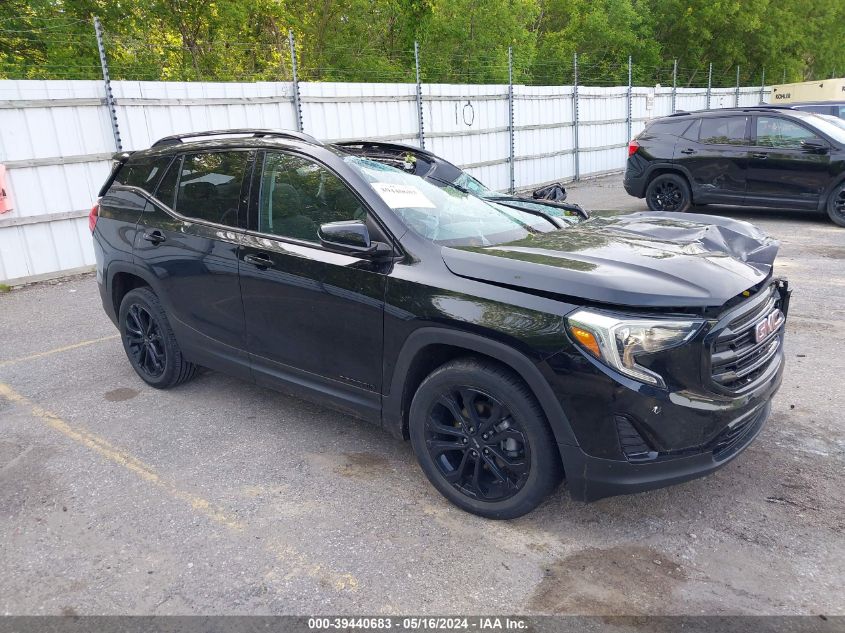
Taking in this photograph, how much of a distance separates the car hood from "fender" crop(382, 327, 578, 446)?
11.0 inches

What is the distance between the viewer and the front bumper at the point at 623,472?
2791 millimetres

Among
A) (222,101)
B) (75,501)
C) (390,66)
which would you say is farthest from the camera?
(390,66)

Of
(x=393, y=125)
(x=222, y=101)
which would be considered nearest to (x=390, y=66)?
(x=393, y=125)

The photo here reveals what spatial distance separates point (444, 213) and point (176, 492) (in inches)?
80.2

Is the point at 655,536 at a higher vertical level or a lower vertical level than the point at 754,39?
lower

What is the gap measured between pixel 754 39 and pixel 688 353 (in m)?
36.2

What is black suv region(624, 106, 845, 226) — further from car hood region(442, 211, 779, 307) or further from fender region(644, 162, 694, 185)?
car hood region(442, 211, 779, 307)

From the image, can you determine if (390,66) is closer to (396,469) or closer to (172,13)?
(172,13)

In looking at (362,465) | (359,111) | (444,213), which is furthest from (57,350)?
(359,111)

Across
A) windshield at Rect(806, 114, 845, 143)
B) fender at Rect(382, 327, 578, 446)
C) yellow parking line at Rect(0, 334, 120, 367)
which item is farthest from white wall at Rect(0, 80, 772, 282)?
fender at Rect(382, 327, 578, 446)

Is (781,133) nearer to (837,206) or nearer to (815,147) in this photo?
(815,147)

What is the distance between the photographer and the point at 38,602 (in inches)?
109

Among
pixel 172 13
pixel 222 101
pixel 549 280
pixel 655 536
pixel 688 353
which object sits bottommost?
pixel 655 536

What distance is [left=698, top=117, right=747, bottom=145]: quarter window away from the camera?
10.3m
